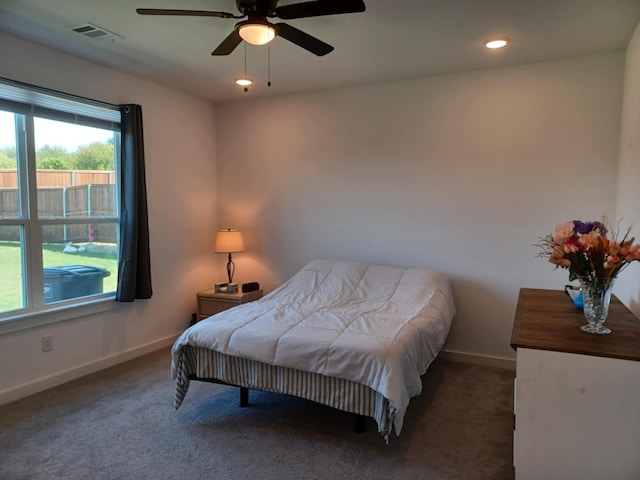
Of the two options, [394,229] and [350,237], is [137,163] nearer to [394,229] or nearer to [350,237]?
[350,237]

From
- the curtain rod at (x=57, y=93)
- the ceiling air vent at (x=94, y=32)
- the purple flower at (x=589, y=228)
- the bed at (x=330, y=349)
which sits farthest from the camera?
the curtain rod at (x=57, y=93)

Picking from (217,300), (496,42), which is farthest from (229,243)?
(496,42)

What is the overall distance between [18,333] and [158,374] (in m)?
1.04

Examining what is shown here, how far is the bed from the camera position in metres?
2.31

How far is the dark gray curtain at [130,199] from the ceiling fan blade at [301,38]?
1948 mm

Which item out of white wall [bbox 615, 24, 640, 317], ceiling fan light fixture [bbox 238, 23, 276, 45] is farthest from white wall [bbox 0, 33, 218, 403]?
white wall [bbox 615, 24, 640, 317]

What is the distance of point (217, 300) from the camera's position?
4309 millimetres

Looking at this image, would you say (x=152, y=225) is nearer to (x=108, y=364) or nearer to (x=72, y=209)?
(x=72, y=209)

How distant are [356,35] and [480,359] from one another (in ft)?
9.31

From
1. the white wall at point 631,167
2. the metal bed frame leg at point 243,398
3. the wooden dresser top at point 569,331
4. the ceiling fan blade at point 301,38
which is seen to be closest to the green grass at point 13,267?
the metal bed frame leg at point 243,398

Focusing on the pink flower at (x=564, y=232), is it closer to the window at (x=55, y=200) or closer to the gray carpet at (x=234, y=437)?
the gray carpet at (x=234, y=437)

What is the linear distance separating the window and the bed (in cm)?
131

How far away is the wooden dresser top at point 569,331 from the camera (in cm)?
168

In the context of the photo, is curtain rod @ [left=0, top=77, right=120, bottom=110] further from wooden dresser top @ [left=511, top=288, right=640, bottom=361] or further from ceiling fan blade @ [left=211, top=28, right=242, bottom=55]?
wooden dresser top @ [left=511, top=288, right=640, bottom=361]
